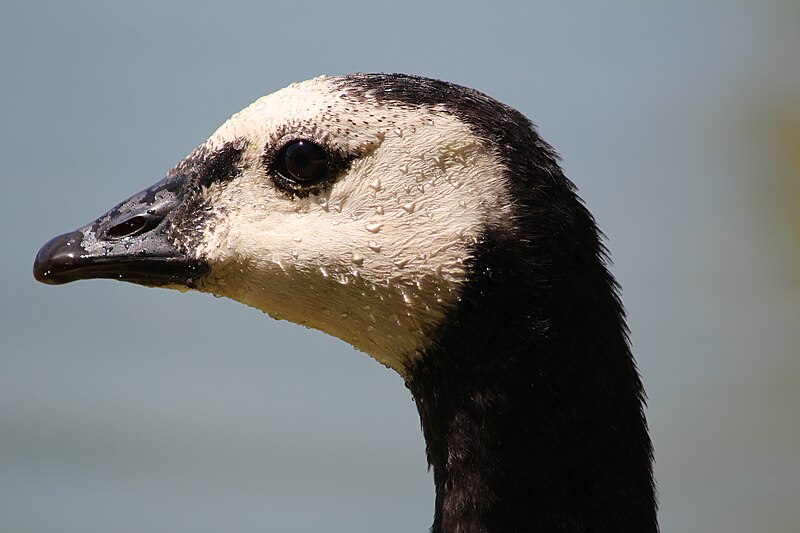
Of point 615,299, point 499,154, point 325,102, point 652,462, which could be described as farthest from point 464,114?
point 652,462

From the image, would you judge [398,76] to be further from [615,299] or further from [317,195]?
[615,299]

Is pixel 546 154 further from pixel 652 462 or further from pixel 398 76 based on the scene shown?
pixel 652 462

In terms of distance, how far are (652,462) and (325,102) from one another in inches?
51.4

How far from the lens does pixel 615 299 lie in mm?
3449

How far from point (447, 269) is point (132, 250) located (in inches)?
35.7

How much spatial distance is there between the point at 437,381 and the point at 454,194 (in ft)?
1.62

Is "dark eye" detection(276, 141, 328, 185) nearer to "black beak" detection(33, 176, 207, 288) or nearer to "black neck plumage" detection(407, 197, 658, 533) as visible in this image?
"black beak" detection(33, 176, 207, 288)

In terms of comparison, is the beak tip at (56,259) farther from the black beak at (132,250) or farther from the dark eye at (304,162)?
the dark eye at (304,162)

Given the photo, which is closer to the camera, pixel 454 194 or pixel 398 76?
pixel 454 194

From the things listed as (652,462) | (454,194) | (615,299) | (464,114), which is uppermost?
(464,114)

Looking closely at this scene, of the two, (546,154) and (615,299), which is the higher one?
(546,154)

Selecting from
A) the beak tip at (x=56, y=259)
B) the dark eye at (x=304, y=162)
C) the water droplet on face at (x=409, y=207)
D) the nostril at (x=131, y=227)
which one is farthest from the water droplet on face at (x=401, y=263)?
the beak tip at (x=56, y=259)

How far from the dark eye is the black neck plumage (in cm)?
51

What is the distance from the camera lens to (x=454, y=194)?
3436 millimetres
